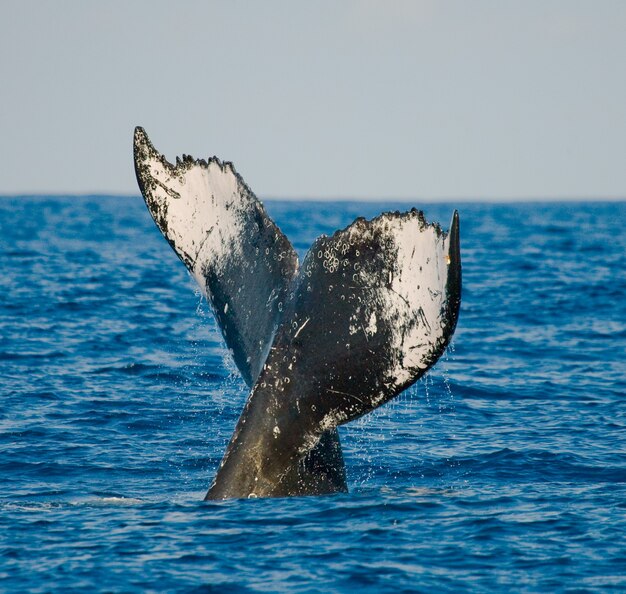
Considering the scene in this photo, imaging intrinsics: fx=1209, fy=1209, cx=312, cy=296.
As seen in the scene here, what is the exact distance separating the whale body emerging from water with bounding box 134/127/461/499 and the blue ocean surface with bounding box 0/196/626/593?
55 centimetres

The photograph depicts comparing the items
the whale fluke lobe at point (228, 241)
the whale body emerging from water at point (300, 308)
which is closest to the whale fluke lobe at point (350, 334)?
the whale body emerging from water at point (300, 308)

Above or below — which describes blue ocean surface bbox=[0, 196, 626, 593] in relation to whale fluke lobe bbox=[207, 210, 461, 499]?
below

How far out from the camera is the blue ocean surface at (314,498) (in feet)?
23.3

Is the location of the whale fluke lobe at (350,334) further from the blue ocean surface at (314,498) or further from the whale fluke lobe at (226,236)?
the blue ocean surface at (314,498)

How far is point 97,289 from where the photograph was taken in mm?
26031

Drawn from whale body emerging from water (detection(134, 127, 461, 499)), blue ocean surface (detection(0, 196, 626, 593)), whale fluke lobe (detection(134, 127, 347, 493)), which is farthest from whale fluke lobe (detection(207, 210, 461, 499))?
blue ocean surface (detection(0, 196, 626, 593))

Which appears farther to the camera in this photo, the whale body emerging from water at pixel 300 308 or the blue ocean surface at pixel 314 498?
the blue ocean surface at pixel 314 498

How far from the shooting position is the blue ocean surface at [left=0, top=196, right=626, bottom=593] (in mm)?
7105

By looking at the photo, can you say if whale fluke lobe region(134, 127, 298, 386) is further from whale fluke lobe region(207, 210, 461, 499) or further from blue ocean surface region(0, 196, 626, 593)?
blue ocean surface region(0, 196, 626, 593)

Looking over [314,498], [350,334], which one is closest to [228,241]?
[350,334]

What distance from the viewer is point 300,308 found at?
6.86 metres

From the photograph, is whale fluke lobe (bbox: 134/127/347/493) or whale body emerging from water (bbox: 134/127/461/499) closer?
whale body emerging from water (bbox: 134/127/461/499)

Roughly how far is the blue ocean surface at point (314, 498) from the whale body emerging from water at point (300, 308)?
0.55 meters

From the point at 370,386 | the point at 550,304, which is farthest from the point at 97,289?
the point at 370,386
